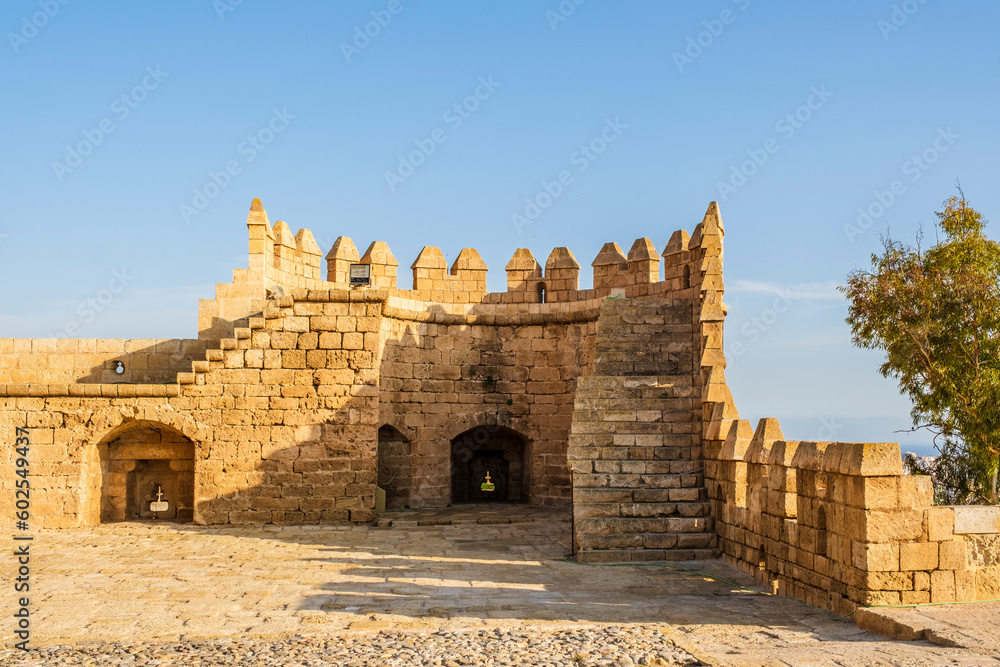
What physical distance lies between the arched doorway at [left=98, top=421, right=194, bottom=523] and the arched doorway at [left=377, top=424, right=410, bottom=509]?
3.36 metres

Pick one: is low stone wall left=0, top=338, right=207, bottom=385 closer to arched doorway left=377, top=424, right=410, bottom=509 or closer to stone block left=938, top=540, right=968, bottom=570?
arched doorway left=377, top=424, right=410, bottom=509

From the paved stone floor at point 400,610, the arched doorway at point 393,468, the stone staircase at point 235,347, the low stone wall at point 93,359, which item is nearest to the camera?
the paved stone floor at point 400,610

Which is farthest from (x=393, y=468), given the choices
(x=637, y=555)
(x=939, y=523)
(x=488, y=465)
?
(x=939, y=523)

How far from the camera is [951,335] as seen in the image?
13844 mm

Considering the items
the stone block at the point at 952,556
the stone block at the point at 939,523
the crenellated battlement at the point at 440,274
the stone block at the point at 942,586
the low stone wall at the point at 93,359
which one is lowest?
the stone block at the point at 942,586

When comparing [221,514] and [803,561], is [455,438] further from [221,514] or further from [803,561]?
[803,561]

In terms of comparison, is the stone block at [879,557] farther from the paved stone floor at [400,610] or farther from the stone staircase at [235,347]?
the stone staircase at [235,347]

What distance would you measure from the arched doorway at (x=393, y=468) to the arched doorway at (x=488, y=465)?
1.43 meters

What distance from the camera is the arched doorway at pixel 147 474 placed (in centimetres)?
1361

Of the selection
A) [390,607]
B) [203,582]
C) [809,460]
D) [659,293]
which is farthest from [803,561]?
[659,293]

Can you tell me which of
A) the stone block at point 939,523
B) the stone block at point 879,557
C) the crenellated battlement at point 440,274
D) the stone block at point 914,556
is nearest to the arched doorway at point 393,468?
the crenellated battlement at point 440,274

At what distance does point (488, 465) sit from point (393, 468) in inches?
94.8

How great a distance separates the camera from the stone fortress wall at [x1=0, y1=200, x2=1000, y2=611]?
7.45m

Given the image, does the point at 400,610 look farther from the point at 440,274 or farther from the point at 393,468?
the point at 440,274
